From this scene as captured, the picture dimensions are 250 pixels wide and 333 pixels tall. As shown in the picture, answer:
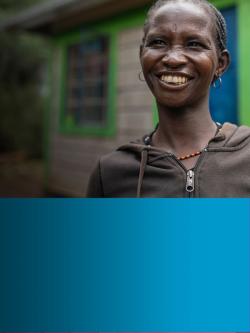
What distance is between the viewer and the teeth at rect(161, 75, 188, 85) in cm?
103

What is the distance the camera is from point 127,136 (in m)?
5.34

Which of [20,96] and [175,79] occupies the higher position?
[20,96]

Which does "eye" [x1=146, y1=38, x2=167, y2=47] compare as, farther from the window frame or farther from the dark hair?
the window frame

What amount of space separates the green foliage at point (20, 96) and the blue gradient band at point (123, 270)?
10.9 metres

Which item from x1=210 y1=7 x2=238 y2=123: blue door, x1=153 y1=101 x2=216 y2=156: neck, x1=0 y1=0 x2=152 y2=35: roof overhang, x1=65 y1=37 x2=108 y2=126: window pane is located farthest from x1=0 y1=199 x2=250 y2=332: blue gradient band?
x1=65 y1=37 x2=108 y2=126: window pane

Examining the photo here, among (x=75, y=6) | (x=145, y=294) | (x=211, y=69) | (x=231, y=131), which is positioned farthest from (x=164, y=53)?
(x=75, y=6)

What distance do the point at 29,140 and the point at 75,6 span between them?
7076 mm

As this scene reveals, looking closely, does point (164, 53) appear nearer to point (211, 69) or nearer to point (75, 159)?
point (211, 69)

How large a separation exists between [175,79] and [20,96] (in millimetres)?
11083

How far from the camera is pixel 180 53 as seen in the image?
40.2 inches


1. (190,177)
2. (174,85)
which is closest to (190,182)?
(190,177)

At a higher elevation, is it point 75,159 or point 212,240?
point 212,240

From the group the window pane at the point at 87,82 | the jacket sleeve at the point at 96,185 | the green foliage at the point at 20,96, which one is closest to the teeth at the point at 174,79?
the jacket sleeve at the point at 96,185

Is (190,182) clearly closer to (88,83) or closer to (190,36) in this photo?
(190,36)
